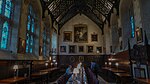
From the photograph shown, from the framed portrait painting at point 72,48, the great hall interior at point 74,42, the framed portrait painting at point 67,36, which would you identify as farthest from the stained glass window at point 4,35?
the framed portrait painting at point 67,36

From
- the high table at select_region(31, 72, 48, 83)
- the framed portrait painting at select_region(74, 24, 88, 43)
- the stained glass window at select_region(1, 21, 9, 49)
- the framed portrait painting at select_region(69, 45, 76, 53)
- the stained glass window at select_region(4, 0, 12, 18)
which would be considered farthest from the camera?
the framed portrait painting at select_region(74, 24, 88, 43)

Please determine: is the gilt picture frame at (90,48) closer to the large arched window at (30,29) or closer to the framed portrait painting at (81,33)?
the framed portrait painting at (81,33)

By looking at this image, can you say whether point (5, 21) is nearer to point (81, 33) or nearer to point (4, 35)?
point (4, 35)

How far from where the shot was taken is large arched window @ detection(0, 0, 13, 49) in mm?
6336

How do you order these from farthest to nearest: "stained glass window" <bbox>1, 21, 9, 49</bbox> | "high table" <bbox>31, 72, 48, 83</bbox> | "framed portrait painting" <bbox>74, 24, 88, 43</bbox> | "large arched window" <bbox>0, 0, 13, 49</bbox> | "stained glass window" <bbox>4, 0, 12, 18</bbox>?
"framed portrait painting" <bbox>74, 24, 88, 43</bbox> → "high table" <bbox>31, 72, 48, 83</bbox> → "stained glass window" <bbox>4, 0, 12, 18</bbox> → "stained glass window" <bbox>1, 21, 9, 49</bbox> → "large arched window" <bbox>0, 0, 13, 49</bbox>

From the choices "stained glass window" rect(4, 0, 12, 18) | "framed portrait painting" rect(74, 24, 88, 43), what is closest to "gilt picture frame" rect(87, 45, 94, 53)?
"framed portrait painting" rect(74, 24, 88, 43)

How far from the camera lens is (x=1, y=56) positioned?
5816 millimetres

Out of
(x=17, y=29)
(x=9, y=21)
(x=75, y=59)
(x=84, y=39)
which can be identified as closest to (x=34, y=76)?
(x=17, y=29)

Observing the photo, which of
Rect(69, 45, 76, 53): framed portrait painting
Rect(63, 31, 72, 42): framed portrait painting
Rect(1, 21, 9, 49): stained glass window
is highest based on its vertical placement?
Rect(63, 31, 72, 42): framed portrait painting

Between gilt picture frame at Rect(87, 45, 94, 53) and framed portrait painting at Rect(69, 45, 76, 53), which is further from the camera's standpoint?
framed portrait painting at Rect(69, 45, 76, 53)

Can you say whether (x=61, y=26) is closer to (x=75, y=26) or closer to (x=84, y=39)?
(x=75, y=26)

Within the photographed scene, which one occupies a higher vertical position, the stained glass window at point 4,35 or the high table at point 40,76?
the stained glass window at point 4,35

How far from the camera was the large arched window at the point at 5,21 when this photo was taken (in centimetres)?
634

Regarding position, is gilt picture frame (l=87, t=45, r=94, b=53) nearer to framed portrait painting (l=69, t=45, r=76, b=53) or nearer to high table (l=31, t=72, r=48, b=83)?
framed portrait painting (l=69, t=45, r=76, b=53)
